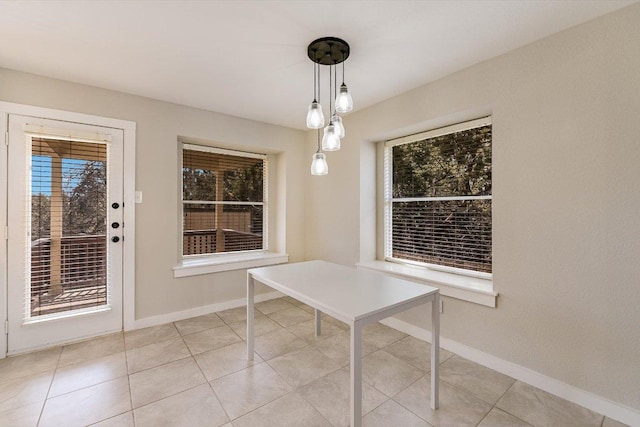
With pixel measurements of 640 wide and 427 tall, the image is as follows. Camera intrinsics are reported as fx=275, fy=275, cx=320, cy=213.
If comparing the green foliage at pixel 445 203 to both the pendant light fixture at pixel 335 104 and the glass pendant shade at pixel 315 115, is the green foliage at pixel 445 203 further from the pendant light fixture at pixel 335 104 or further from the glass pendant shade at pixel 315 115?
the glass pendant shade at pixel 315 115

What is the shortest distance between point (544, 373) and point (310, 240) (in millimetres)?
2805

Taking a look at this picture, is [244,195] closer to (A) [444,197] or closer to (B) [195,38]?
(B) [195,38]

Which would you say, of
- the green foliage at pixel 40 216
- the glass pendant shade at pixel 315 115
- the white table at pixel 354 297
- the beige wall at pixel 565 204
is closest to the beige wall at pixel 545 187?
the beige wall at pixel 565 204

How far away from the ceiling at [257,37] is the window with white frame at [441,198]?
65cm

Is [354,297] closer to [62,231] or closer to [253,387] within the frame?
[253,387]

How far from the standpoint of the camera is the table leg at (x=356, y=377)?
1.33 m

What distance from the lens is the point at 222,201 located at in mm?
3689

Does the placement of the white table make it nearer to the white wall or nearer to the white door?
the white wall

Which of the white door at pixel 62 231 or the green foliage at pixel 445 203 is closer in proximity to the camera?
the white door at pixel 62 231

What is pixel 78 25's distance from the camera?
1770 millimetres

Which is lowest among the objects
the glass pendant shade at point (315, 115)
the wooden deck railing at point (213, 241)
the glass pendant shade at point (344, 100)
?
the wooden deck railing at point (213, 241)

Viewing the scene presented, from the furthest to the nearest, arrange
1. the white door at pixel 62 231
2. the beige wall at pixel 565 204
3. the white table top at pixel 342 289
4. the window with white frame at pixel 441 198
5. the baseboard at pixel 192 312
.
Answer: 1. the baseboard at pixel 192 312
2. the window with white frame at pixel 441 198
3. the white door at pixel 62 231
4. the beige wall at pixel 565 204
5. the white table top at pixel 342 289

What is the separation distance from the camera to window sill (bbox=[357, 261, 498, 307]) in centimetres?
217

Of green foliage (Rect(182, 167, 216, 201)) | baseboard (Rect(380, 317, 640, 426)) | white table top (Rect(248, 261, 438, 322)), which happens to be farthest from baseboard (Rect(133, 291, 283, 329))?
baseboard (Rect(380, 317, 640, 426))
